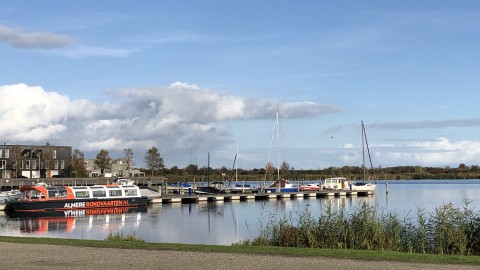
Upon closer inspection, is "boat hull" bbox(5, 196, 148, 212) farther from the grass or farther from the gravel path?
the gravel path

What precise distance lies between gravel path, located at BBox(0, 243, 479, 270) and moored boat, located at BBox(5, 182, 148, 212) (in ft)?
134

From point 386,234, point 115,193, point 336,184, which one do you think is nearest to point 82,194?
point 115,193

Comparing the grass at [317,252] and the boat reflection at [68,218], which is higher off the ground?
the grass at [317,252]

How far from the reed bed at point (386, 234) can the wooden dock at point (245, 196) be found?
52480 mm

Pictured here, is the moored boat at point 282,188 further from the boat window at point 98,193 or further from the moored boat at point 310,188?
the boat window at point 98,193

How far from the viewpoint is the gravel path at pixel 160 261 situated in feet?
56.9

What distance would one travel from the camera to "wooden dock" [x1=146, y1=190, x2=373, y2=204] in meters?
77.9

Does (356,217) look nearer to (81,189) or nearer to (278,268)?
(278,268)

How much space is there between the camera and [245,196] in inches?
3265

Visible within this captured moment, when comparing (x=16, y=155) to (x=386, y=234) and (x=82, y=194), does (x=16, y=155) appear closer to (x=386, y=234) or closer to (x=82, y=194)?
(x=82, y=194)

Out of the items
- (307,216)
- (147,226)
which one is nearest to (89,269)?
(307,216)

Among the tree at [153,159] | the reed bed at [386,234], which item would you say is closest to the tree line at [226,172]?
the tree at [153,159]

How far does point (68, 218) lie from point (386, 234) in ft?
127

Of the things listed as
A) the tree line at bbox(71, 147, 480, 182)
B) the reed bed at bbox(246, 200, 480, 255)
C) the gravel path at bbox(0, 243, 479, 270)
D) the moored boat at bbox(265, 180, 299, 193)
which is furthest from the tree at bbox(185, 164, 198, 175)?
the gravel path at bbox(0, 243, 479, 270)
